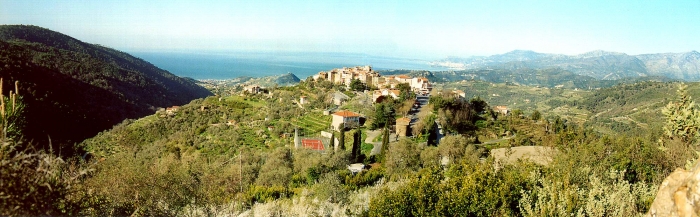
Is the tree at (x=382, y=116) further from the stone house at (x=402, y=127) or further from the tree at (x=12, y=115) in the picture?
the tree at (x=12, y=115)

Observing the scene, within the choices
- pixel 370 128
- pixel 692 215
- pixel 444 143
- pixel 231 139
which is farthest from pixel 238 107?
pixel 692 215

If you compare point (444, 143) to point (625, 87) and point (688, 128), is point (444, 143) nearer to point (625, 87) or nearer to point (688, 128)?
point (688, 128)

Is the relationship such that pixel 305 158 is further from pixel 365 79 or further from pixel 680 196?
pixel 365 79

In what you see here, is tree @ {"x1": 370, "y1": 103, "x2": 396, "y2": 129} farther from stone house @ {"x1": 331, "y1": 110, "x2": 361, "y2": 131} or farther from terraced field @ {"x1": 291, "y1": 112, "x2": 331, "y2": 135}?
terraced field @ {"x1": 291, "y1": 112, "x2": 331, "y2": 135}

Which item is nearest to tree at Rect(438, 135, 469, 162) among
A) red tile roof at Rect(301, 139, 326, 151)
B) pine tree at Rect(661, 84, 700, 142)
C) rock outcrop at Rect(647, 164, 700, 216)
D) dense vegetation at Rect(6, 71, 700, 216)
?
dense vegetation at Rect(6, 71, 700, 216)

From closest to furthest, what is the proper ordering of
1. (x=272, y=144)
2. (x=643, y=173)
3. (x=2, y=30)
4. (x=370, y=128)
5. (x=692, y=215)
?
(x=692, y=215), (x=643, y=173), (x=272, y=144), (x=370, y=128), (x=2, y=30)

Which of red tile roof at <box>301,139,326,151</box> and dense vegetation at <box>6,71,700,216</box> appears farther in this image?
red tile roof at <box>301,139,326,151</box>
